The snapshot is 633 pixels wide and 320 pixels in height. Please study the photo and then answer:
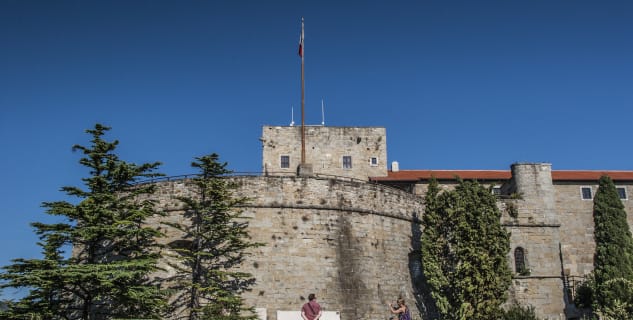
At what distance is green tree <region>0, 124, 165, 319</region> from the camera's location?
20328 mm

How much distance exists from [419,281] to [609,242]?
11.4 metres

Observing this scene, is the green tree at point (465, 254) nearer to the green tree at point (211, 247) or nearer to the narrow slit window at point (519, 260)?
the narrow slit window at point (519, 260)

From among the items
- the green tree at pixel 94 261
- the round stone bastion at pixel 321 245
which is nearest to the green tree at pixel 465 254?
the round stone bastion at pixel 321 245

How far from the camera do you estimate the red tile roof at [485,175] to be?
3900cm

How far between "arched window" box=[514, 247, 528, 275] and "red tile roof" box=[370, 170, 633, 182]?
306 inches

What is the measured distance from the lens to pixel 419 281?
2825cm

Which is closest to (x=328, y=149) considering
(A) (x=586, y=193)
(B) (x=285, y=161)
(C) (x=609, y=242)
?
(B) (x=285, y=161)

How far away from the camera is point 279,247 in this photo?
25609mm

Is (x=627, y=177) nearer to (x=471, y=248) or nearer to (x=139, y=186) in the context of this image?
(x=471, y=248)

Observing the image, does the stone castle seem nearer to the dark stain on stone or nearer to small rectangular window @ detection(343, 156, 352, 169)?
the dark stain on stone

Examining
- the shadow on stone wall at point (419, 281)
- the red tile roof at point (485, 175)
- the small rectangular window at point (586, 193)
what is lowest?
the shadow on stone wall at point (419, 281)

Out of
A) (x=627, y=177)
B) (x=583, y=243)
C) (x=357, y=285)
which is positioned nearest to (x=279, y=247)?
(x=357, y=285)

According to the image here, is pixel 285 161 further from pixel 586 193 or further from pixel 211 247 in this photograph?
pixel 586 193

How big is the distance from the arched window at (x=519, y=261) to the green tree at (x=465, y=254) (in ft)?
13.3
